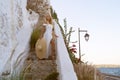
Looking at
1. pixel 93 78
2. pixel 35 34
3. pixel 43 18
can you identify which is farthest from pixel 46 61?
pixel 43 18

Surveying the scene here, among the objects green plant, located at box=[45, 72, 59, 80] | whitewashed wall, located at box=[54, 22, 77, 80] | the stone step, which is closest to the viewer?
whitewashed wall, located at box=[54, 22, 77, 80]

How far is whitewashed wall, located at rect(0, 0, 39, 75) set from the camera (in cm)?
476

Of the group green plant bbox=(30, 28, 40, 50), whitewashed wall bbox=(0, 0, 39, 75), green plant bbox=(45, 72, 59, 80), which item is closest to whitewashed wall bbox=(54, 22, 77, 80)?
green plant bbox=(45, 72, 59, 80)

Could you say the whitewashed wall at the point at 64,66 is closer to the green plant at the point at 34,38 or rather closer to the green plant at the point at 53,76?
the green plant at the point at 53,76

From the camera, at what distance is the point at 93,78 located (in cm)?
680

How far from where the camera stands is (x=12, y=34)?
17.2ft

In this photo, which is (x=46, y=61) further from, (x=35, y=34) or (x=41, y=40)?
(x=35, y=34)

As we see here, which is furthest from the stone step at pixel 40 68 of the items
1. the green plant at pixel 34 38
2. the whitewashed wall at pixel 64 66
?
the green plant at pixel 34 38

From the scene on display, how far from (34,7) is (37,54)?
2361 mm

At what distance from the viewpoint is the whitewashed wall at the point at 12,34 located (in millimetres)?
4762

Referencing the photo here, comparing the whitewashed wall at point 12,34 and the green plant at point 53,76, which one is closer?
the whitewashed wall at point 12,34

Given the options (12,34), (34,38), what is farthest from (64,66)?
(34,38)

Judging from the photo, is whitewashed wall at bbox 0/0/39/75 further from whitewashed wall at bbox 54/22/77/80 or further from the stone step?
whitewashed wall at bbox 54/22/77/80

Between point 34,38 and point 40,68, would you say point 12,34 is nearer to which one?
point 40,68
